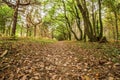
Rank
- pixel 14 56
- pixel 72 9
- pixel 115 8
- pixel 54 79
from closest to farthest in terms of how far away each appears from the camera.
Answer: pixel 54 79
pixel 14 56
pixel 115 8
pixel 72 9

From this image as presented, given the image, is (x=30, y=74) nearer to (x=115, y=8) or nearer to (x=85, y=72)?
(x=85, y=72)

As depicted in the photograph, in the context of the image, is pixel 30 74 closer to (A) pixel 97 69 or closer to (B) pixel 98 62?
(A) pixel 97 69

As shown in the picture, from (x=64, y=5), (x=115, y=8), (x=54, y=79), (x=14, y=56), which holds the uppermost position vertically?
(x=64, y=5)

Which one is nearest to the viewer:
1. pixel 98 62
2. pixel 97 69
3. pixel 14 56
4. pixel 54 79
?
→ pixel 54 79

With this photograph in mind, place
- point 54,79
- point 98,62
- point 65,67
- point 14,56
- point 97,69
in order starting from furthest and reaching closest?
point 14,56
point 98,62
point 65,67
point 97,69
point 54,79

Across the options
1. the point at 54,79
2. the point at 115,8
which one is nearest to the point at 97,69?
the point at 54,79

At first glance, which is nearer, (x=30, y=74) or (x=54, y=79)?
(x=54, y=79)

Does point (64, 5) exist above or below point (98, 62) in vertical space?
above

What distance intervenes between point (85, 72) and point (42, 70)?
4.84ft

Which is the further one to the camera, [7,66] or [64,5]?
[64,5]

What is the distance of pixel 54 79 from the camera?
14.0 ft

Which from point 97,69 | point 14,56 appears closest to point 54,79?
point 97,69

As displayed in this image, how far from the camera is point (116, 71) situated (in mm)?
4602

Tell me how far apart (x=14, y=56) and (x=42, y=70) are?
182 centimetres
